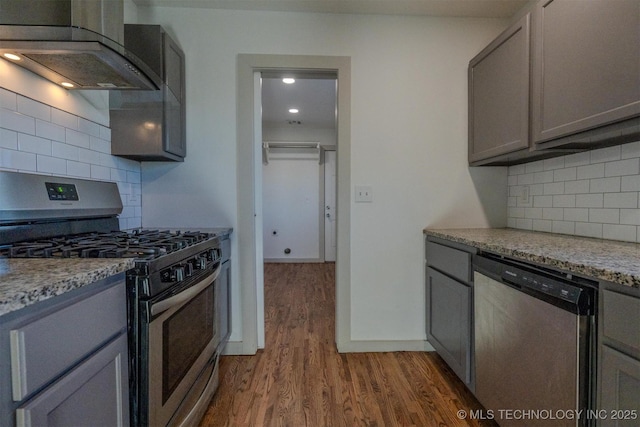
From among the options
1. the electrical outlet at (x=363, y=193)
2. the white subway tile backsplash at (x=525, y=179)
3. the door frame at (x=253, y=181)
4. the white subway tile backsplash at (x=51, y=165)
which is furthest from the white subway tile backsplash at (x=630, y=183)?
the white subway tile backsplash at (x=51, y=165)

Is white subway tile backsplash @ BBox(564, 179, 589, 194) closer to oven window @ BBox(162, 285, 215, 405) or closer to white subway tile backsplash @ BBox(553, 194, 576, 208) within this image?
white subway tile backsplash @ BBox(553, 194, 576, 208)

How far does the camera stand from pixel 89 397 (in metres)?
0.75

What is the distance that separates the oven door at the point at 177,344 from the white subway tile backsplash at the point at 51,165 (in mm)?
857

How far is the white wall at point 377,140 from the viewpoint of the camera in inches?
77.4

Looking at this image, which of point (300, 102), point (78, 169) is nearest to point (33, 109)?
point (78, 169)

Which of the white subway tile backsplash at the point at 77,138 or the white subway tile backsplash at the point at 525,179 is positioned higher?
the white subway tile backsplash at the point at 77,138

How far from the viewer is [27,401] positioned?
1.94 ft

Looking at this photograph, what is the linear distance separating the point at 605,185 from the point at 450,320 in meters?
1.04

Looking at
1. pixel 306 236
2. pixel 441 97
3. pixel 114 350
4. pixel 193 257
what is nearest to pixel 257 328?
pixel 193 257

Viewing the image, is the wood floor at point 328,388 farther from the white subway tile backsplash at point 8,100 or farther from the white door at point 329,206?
the white door at point 329,206

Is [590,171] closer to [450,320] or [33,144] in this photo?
[450,320]

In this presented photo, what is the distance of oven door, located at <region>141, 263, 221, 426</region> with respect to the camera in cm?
95

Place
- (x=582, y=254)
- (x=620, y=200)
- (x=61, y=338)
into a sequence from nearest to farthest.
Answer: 1. (x=61, y=338)
2. (x=582, y=254)
3. (x=620, y=200)

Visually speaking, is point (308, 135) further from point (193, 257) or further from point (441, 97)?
point (193, 257)
